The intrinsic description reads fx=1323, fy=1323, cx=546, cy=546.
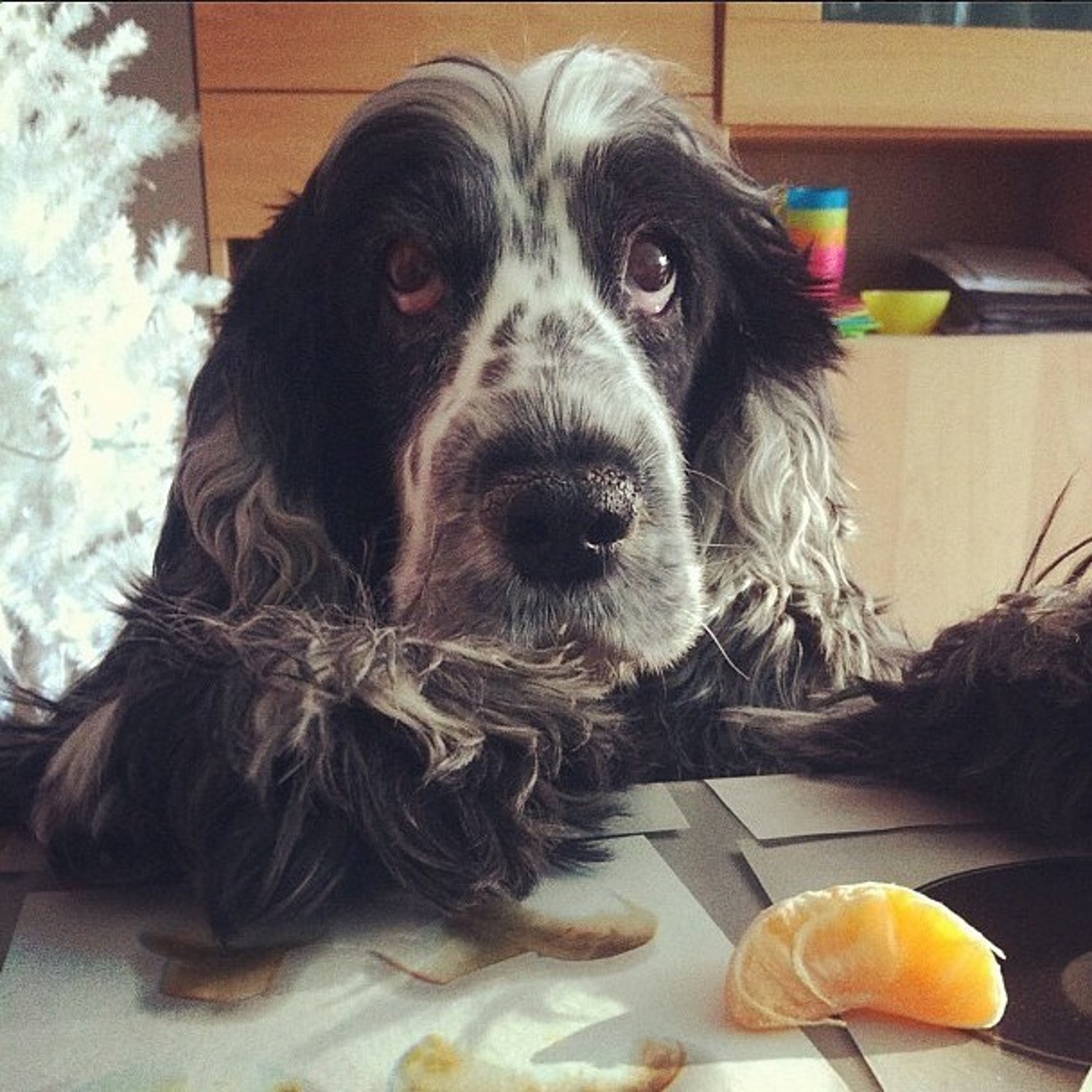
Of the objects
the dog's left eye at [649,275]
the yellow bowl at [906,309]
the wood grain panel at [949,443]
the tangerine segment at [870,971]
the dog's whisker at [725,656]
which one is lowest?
the wood grain panel at [949,443]

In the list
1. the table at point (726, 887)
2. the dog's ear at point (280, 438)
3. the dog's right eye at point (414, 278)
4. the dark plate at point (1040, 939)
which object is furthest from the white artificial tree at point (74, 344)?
the dark plate at point (1040, 939)

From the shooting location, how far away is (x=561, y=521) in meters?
0.78

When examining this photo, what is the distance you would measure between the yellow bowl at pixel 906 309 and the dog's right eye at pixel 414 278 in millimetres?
1719

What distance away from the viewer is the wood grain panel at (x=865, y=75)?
236cm

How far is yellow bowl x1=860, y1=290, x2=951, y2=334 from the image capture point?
253 centimetres

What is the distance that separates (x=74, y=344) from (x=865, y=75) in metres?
1.57

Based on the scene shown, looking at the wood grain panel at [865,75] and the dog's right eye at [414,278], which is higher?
the wood grain panel at [865,75]

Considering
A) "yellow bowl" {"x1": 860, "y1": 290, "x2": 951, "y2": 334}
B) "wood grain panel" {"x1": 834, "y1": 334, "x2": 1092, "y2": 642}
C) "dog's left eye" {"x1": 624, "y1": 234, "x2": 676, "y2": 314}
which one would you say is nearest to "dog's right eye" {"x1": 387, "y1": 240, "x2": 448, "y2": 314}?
"dog's left eye" {"x1": 624, "y1": 234, "x2": 676, "y2": 314}

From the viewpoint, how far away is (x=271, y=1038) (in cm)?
53

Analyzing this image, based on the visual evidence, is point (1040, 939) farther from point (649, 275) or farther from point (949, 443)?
point (949, 443)

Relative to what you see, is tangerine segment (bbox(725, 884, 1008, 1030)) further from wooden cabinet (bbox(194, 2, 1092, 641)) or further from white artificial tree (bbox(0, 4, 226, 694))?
wooden cabinet (bbox(194, 2, 1092, 641))

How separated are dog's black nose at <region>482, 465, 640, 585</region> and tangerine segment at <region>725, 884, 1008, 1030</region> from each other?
29 centimetres

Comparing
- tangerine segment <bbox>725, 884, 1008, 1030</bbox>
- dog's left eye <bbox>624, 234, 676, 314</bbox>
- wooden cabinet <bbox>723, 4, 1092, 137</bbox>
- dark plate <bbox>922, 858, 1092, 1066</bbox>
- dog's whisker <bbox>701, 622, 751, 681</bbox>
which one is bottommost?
dog's whisker <bbox>701, 622, 751, 681</bbox>

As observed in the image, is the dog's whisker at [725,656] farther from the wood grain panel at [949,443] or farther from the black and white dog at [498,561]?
the wood grain panel at [949,443]
